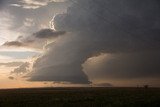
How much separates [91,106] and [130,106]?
550 cm

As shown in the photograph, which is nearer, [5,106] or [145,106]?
[145,106]

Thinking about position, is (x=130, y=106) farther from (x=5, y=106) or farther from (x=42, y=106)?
(x=5, y=106)

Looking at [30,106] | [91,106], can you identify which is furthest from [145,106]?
[30,106]

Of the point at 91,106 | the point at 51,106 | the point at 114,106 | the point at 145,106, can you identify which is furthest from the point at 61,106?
the point at 145,106

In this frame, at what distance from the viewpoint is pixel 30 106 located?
46.7 meters

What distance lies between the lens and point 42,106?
46344mm

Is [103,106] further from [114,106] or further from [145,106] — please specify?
[145,106]

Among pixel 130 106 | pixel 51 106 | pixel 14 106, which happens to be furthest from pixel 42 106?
pixel 130 106

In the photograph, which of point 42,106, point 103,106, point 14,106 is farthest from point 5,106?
point 103,106

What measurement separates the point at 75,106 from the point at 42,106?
481 centimetres

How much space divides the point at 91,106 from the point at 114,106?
3276 mm

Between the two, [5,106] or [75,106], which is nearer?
[75,106]

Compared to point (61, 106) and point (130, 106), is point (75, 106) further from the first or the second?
point (130, 106)

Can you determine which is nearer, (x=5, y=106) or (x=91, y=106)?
(x=91, y=106)
